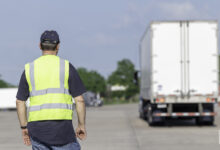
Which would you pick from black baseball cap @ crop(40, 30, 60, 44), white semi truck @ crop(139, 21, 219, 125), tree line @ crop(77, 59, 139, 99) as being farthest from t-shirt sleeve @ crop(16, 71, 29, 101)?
tree line @ crop(77, 59, 139, 99)

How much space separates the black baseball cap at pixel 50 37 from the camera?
4.43 meters

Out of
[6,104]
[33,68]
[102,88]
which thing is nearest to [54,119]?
[33,68]

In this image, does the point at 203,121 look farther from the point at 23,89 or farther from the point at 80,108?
the point at 23,89

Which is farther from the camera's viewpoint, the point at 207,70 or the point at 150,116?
the point at 150,116

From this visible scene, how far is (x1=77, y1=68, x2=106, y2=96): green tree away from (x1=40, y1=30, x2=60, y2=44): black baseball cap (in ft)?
377

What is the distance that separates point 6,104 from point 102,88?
227 ft

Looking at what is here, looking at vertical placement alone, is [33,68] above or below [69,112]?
above

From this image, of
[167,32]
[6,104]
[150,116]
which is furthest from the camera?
[6,104]

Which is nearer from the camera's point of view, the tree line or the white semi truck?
the white semi truck

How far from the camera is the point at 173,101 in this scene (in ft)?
60.4

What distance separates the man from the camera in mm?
4273

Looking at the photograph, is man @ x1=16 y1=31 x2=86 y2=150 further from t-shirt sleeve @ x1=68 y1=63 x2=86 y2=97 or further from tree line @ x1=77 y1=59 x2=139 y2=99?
tree line @ x1=77 y1=59 x2=139 y2=99

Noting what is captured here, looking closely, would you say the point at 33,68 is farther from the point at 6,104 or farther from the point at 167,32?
the point at 6,104

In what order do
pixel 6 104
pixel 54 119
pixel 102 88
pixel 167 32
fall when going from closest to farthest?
pixel 54 119 < pixel 167 32 < pixel 6 104 < pixel 102 88
